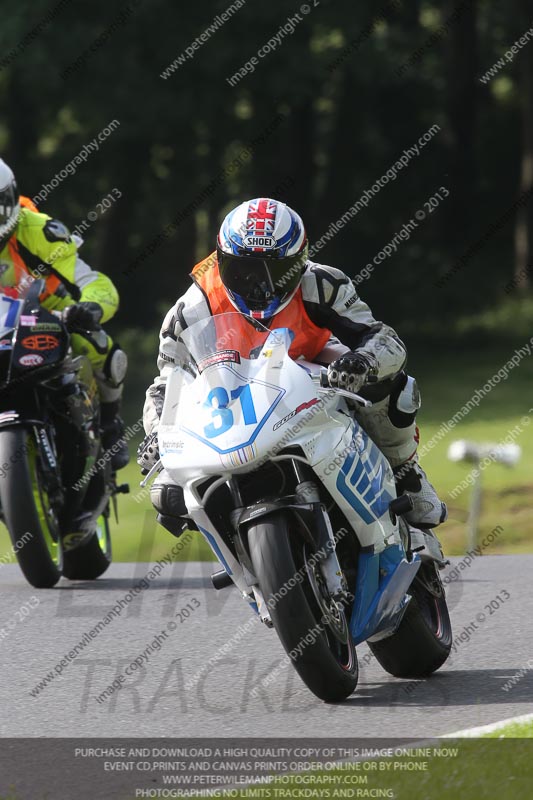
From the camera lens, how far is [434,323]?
27.0m

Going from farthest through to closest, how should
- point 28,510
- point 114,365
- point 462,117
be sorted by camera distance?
1. point 462,117
2. point 114,365
3. point 28,510

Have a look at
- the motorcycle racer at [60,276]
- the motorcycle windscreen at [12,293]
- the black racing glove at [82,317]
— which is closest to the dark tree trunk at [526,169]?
the motorcycle racer at [60,276]

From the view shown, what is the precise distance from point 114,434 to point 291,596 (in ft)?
14.1

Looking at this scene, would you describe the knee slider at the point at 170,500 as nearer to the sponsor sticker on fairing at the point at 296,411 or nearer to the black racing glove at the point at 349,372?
the sponsor sticker on fairing at the point at 296,411

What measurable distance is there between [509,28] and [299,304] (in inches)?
1072

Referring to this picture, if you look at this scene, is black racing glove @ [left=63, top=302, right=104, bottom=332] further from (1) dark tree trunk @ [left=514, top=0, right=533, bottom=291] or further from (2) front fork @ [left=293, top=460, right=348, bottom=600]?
(1) dark tree trunk @ [left=514, top=0, right=533, bottom=291]

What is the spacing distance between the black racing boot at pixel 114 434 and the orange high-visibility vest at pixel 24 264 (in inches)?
32.6

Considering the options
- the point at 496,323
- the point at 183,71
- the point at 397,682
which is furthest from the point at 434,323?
the point at 397,682

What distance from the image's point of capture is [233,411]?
17.5ft

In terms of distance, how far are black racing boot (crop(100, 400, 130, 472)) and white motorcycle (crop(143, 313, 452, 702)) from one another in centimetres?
354

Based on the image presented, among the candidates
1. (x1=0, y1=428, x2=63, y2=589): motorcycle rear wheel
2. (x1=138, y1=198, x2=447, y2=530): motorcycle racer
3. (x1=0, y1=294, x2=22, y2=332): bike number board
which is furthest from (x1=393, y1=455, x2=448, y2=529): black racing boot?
(x1=0, y1=294, x2=22, y2=332): bike number board

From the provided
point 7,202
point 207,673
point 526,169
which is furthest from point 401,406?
point 526,169

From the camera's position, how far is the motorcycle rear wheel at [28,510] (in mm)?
7750

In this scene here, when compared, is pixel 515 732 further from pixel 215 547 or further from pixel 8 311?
pixel 8 311
